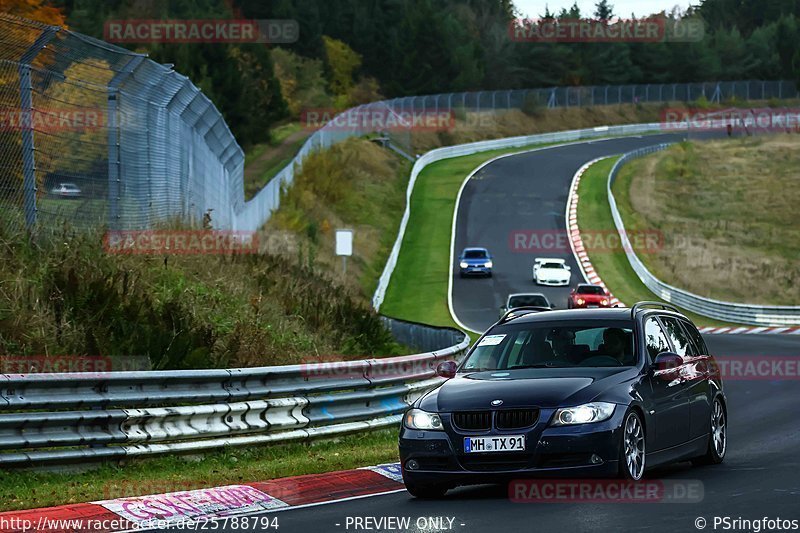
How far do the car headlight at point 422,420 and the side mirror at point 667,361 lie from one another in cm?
214

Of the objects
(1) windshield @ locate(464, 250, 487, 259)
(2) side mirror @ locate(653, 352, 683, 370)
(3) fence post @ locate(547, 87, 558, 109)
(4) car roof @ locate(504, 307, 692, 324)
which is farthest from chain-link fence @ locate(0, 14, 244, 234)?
(3) fence post @ locate(547, 87, 558, 109)

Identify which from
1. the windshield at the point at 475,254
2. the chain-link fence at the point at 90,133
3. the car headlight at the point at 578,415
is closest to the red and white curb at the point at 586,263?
the windshield at the point at 475,254

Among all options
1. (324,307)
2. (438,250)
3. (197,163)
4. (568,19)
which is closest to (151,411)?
(324,307)

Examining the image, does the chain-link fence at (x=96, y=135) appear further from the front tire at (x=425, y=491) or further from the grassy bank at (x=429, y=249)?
the grassy bank at (x=429, y=249)

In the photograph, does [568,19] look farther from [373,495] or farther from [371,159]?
[373,495]

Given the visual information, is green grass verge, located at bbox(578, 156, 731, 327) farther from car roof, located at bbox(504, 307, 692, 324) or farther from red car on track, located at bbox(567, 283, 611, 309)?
car roof, located at bbox(504, 307, 692, 324)

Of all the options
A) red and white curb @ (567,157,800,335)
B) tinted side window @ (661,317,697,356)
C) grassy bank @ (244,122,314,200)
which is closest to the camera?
tinted side window @ (661,317,697,356)

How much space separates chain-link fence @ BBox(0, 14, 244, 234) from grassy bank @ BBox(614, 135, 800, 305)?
3595 centimetres

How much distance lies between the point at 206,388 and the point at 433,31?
113 m

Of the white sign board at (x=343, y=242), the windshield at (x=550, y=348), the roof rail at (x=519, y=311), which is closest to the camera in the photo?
the windshield at (x=550, y=348)

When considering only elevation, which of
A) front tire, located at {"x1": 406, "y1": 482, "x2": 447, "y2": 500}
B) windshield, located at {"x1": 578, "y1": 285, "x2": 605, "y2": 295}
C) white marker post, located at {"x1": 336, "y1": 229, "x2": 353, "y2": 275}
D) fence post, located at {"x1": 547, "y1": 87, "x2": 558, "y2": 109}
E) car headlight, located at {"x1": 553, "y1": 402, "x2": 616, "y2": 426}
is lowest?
windshield, located at {"x1": 578, "y1": 285, "x2": 605, "y2": 295}

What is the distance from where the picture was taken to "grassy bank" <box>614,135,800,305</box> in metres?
55.2

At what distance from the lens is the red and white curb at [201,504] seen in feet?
29.9

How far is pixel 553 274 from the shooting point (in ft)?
174
